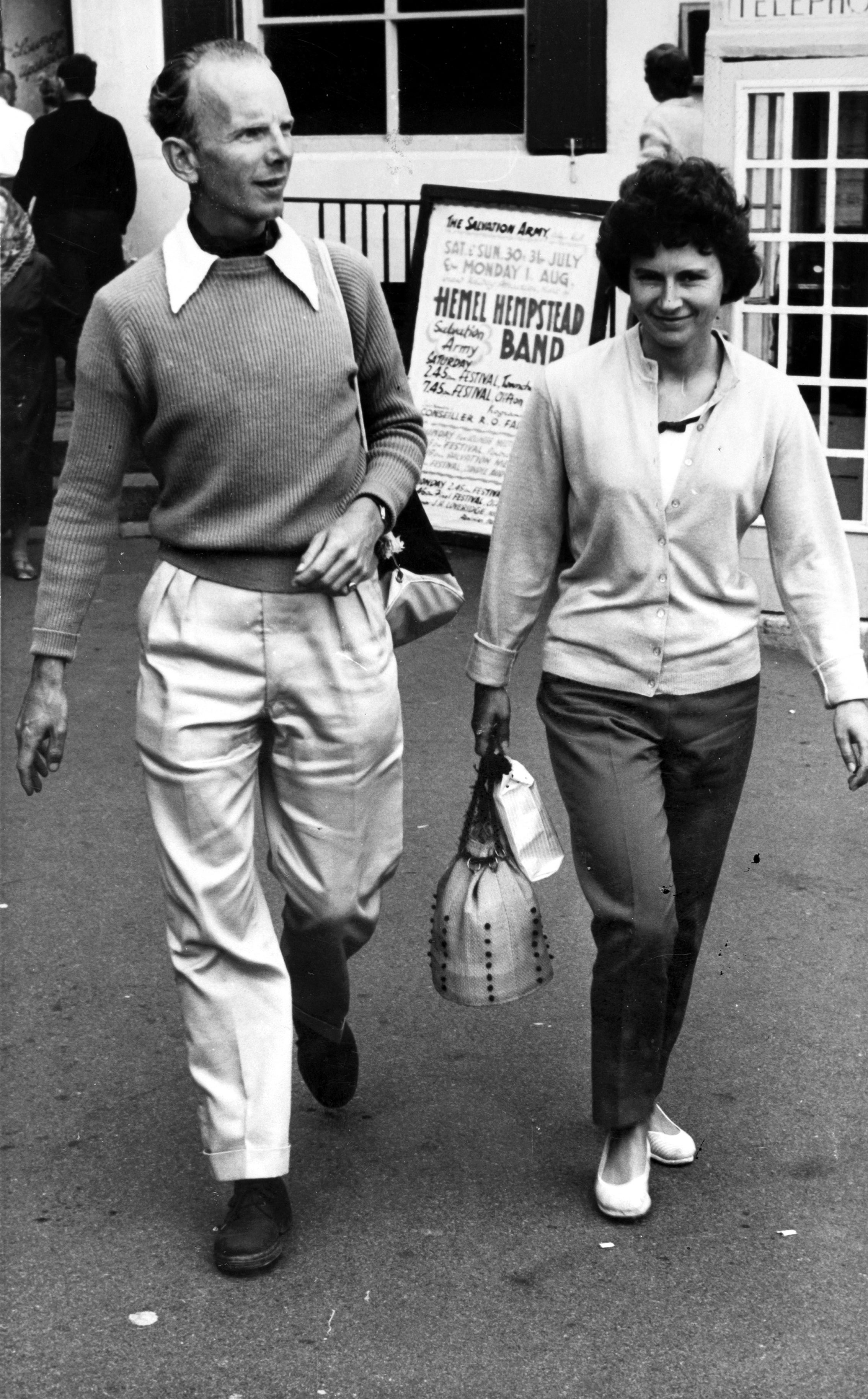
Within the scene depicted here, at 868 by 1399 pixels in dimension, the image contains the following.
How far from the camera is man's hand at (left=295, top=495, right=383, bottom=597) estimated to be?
11.3 ft

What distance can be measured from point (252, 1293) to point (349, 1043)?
2.38 ft

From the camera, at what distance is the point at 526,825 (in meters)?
3.82

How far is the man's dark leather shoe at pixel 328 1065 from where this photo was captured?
4055mm

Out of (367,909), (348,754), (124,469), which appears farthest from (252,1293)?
(124,469)

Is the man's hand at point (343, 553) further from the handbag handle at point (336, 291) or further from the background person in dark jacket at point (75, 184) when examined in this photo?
the background person in dark jacket at point (75, 184)

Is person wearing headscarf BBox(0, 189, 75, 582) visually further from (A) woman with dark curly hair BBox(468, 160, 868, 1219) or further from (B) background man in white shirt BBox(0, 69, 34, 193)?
(A) woman with dark curly hair BBox(468, 160, 868, 1219)

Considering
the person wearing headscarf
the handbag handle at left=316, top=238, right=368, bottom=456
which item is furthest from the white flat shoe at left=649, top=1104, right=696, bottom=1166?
the person wearing headscarf

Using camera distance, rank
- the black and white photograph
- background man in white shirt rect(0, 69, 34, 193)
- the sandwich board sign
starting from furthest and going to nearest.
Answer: the sandwich board sign, background man in white shirt rect(0, 69, 34, 193), the black and white photograph

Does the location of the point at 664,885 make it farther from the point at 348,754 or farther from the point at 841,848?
the point at 841,848

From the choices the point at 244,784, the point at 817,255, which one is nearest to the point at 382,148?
the point at 817,255

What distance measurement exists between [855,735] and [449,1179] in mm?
1151

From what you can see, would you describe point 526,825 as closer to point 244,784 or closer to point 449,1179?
point 244,784

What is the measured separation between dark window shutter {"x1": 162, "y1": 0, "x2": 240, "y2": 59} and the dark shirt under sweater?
2.33ft

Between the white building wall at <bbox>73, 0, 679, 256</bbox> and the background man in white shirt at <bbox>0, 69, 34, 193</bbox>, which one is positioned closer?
the background man in white shirt at <bbox>0, 69, 34, 193</bbox>
